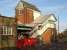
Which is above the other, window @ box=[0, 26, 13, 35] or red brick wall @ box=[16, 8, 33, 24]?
red brick wall @ box=[16, 8, 33, 24]

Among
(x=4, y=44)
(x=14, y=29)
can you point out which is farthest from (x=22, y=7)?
(x=4, y=44)

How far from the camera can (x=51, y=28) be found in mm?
60125

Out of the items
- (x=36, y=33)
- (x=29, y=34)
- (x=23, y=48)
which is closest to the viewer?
(x=23, y=48)

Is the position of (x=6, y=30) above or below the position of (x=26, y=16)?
below

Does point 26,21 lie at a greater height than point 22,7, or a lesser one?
lesser

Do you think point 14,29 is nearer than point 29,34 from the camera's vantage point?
Yes

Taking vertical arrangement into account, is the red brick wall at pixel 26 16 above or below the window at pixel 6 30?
above

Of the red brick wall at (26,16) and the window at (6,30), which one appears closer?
the window at (6,30)

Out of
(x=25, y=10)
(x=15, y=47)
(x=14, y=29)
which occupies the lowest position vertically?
(x=15, y=47)

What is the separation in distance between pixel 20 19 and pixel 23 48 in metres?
27.7

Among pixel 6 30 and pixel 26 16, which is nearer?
pixel 6 30

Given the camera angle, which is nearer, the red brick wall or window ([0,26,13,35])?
window ([0,26,13,35])

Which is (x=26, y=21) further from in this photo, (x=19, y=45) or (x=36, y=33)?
(x=19, y=45)

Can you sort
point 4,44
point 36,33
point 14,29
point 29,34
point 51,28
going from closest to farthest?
point 4,44, point 14,29, point 29,34, point 36,33, point 51,28
